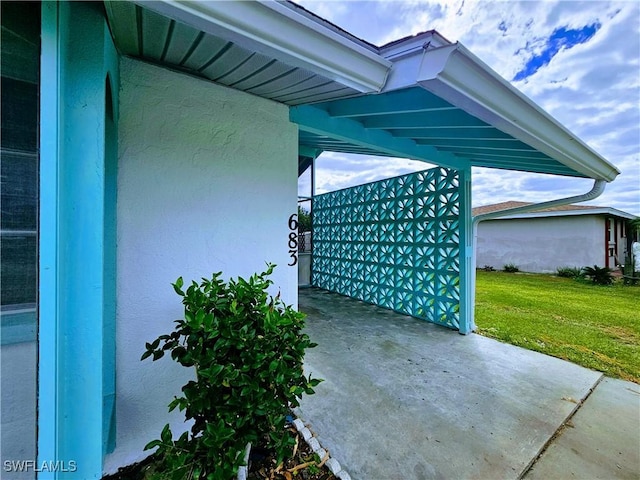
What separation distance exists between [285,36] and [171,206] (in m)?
1.37

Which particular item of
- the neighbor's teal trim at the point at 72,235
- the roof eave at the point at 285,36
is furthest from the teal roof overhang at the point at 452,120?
the neighbor's teal trim at the point at 72,235

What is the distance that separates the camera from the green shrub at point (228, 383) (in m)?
1.42

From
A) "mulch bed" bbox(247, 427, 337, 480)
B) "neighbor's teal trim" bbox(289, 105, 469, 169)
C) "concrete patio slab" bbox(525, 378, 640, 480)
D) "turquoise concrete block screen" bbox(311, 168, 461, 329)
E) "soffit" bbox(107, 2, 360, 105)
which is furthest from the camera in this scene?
"turquoise concrete block screen" bbox(311, 168, 461, 329)

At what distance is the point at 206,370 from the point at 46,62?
141cm

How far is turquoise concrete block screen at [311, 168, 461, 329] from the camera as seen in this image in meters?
5.13

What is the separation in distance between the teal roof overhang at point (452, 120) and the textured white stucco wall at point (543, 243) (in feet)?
40.6

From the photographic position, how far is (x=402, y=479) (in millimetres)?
1958

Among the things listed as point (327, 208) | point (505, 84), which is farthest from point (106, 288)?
point (327, 208)

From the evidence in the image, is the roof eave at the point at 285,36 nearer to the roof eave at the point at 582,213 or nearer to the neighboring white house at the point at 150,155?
the neighboring white house at the point at 150,155

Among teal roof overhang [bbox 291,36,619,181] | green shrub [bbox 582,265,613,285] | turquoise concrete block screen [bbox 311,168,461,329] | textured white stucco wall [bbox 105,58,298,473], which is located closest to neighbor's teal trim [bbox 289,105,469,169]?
teal roof overhang [bbox 291,36,619,181]

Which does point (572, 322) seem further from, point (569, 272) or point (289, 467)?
point (569, 272)

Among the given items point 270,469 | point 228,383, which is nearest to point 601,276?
point 270,469

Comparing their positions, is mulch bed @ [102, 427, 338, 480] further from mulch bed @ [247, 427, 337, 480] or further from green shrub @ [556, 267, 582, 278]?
green shrub @ [556, 267, 582, 278]

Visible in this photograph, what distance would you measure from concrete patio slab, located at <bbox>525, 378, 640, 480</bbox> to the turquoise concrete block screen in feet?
7.33
